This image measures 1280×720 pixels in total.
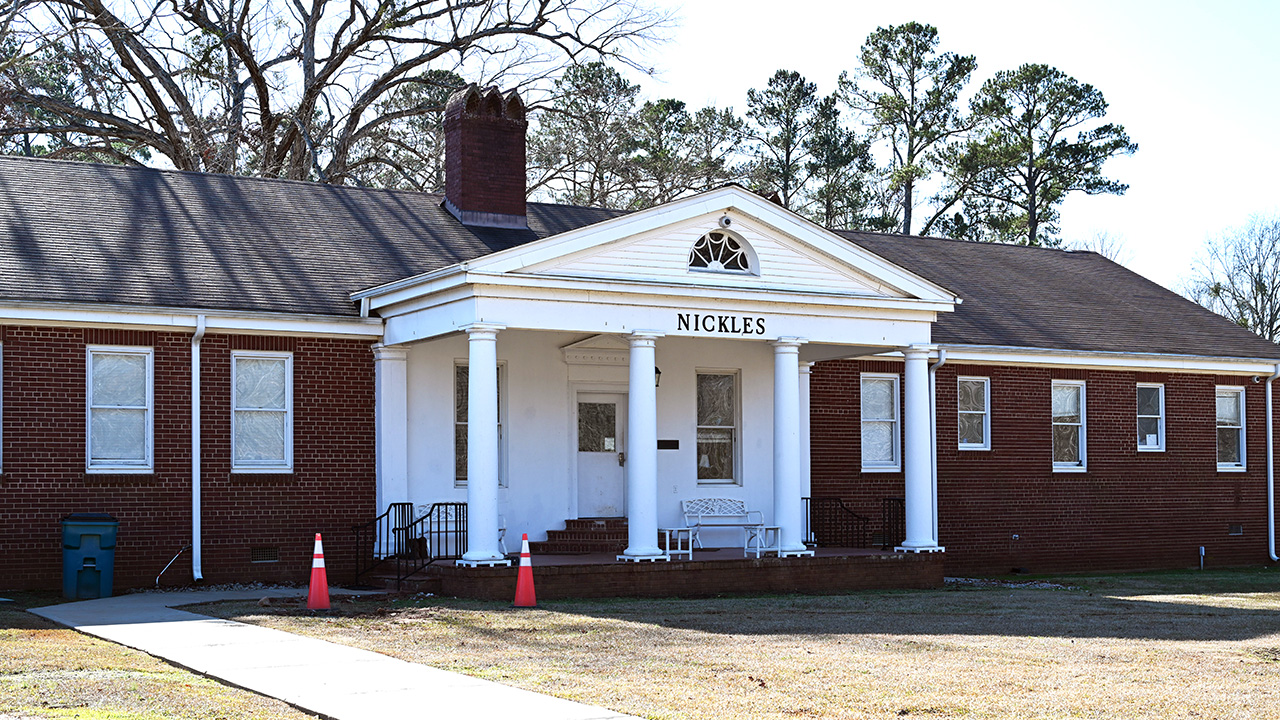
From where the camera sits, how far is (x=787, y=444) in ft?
61.3

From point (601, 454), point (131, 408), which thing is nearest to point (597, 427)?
point (601, 454)

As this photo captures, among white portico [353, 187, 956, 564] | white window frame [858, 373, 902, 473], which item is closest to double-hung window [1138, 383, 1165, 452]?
white window frame [858, 373, 902, 473]

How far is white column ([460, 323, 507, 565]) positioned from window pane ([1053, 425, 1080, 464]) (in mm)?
11535

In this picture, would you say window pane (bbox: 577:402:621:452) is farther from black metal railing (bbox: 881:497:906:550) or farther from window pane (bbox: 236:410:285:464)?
black metal railing (bbox: 881:497:906:550)

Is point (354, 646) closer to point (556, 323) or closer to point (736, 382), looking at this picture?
point (556, 323)

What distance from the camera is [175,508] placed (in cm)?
1800

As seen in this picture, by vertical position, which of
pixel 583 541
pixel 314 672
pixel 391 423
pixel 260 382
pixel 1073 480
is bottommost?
pixel 314 672

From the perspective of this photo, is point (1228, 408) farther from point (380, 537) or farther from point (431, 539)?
point (380, 537)

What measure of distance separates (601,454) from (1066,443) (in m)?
8.63

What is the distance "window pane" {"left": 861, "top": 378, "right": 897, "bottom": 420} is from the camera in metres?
23.0

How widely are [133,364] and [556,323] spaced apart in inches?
213

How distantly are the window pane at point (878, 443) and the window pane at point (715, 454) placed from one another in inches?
98.4

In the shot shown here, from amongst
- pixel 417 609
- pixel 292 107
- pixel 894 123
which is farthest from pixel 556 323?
pixel 894 123

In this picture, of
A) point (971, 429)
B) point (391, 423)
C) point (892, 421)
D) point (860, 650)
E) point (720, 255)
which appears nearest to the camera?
point (860, 650)
